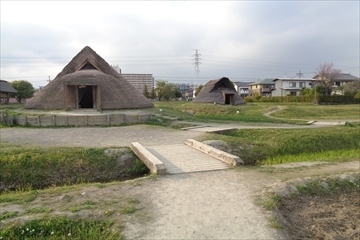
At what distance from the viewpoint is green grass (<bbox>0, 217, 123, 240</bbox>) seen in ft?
15.5

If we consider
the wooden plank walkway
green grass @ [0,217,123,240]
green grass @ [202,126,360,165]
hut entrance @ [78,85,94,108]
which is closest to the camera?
green grass @ [0,217,123,240]

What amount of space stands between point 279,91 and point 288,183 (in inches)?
2515

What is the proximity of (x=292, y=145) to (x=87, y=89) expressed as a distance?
19176 millimetres

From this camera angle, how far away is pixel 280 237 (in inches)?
187

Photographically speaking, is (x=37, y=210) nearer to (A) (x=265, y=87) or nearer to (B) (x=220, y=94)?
(B) (x=220, y=94)

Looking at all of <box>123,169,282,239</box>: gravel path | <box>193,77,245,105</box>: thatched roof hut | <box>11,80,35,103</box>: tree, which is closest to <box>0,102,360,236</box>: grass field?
<box>123,169,282,239</box>: gravel path

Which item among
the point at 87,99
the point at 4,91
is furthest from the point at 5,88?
the point at 87,99

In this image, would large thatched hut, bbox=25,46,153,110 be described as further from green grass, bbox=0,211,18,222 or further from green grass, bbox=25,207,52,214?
green grass, bbox=0,211,18,222

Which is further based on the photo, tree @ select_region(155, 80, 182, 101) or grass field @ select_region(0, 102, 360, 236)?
tree @ select_region(155, 80, 182, 101)

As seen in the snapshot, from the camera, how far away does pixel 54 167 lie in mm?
9750

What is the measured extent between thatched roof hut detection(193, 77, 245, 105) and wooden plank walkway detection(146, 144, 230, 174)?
1046 inches

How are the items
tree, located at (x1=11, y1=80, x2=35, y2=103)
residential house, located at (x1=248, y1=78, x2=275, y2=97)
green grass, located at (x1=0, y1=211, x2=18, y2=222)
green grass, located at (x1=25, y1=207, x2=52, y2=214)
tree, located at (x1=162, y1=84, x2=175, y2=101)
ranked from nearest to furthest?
green grass, located at (x1=0, y1=211, x2=18, y2=222), green grass, located at (x1=25, y1=207, x2=52, y2=214), tree, located at (x1=11, y1=80, x2=35, y2=103), tree, located at (x1=162, y1=84, x2=175, y2=101), residential house, located at (x1=248, y1=78, x2=275, y2=97)

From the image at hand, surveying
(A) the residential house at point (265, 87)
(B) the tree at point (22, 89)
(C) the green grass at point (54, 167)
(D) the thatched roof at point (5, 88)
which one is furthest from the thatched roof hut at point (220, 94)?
(A) the residential house at point (265, 87)

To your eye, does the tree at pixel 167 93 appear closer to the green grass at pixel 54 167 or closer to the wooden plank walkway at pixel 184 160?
the wooden plank walkway at pixel 184 160
